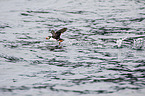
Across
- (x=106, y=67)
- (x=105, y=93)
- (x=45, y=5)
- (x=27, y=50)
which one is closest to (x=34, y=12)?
(x=45, y=5)

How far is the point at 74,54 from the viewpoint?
11.1 m

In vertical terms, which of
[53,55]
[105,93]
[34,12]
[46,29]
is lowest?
[105,93]

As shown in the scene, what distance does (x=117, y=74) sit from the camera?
8.95 metres

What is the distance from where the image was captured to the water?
8070 mm

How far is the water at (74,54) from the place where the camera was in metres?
8.07

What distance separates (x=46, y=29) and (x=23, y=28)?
1.42 meters

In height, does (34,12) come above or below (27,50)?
above

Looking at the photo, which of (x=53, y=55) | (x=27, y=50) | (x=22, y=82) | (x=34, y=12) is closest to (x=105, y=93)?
(x=22, y=82)

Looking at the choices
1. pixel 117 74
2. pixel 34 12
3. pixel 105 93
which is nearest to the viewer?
pixel 105 93

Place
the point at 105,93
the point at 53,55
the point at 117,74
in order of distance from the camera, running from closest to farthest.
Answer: the point at 105,93, the point at 117,74, the point at 53,55

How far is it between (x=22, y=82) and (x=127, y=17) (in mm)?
12471

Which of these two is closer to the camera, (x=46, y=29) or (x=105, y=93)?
(x=105, y=93)

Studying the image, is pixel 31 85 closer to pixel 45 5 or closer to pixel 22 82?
pixel 22 82

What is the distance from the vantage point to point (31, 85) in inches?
321
